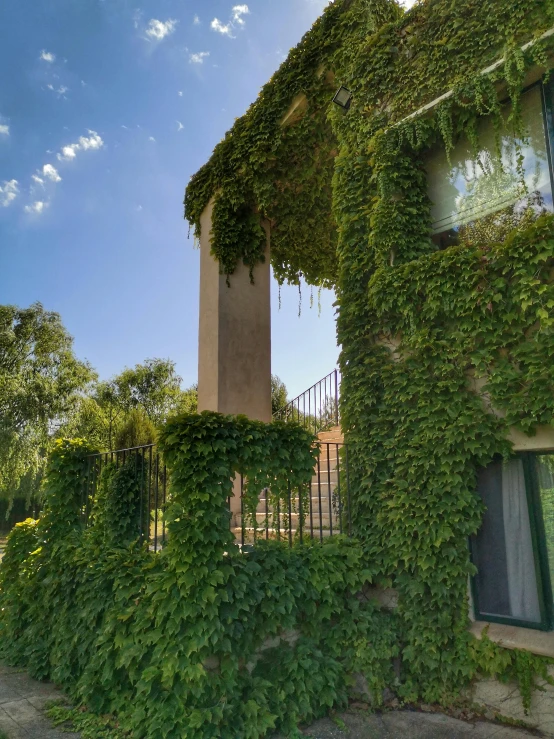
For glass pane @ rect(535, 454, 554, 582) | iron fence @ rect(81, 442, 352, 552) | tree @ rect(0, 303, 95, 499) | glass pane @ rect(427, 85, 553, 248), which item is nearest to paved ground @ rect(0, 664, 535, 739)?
glass pane @ rect(535, 454, 554, 582)

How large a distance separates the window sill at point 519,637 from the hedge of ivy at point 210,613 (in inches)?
29.4

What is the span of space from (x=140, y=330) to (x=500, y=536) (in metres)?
21.6

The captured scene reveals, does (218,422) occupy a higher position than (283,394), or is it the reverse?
(283,394)

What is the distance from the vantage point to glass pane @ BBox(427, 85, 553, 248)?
3.86 meters

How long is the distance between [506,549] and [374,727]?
1.61 m

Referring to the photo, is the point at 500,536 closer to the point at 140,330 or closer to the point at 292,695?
the point at 292,695

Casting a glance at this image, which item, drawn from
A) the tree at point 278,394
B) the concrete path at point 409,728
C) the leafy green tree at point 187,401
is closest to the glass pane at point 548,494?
the concrete path at point 409,728

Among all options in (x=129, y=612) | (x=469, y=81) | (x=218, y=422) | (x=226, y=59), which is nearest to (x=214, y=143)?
(x=226, y=59)

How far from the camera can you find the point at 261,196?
22.9 feet

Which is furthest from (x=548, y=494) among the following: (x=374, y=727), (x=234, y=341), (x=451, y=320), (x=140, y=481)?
(x=234, y=341)

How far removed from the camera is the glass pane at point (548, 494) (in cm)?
337

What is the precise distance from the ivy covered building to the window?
0.03ft

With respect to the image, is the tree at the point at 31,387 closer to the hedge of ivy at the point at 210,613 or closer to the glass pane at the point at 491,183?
the hedge of ivy at the point at 210,613

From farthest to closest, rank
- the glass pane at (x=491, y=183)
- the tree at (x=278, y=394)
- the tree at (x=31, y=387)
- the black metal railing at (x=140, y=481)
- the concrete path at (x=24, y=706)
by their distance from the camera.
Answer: the tree at (x=278, y=394), the tree at (x=31, y=387), the black metal railing at (x=140, y=481), the glass pane at (x=491, y=183), the concrete path at (x=24, y=706)
